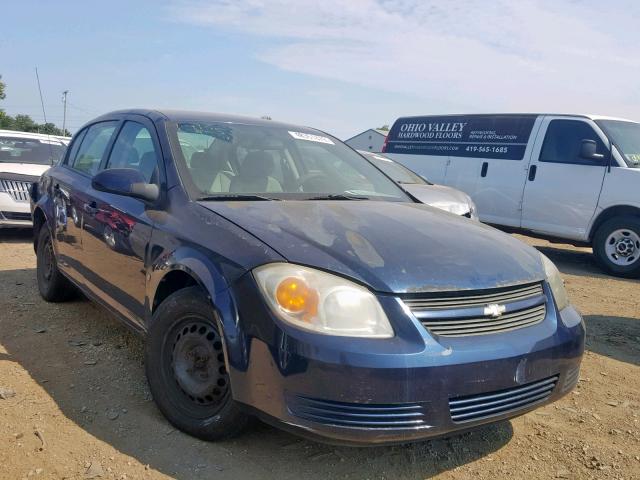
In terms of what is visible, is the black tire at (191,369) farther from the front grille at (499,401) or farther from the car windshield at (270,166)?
the front grille at (499,401)

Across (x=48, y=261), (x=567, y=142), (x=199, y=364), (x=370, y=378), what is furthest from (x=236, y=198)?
(x=567, y=142)

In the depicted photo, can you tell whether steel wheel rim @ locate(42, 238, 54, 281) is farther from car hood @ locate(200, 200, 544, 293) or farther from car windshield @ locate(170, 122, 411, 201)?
car hood @ locate(200, 200, 544, 293)

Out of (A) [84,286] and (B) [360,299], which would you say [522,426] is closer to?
(B) [360,299]

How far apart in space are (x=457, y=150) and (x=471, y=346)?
25.1 feet

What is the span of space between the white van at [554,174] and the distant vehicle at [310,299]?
5.12m

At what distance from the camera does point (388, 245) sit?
2.63 m

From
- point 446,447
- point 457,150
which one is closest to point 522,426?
point 446,447

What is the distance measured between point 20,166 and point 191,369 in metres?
6.90

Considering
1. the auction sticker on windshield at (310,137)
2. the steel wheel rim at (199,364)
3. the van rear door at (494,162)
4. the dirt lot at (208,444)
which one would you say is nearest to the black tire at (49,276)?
the dirt lot at (208,444)

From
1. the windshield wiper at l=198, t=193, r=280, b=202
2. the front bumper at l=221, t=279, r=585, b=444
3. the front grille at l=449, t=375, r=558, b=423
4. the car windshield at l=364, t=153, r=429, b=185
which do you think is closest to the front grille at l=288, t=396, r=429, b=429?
the front bumper at l=221, t=279, r=585, b=444

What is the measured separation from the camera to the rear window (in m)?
8.70

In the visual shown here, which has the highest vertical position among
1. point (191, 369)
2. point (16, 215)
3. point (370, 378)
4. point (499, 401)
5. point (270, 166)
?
point (270, 166)

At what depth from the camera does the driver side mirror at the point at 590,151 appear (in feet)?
25.0

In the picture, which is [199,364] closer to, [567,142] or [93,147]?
[93,147]
